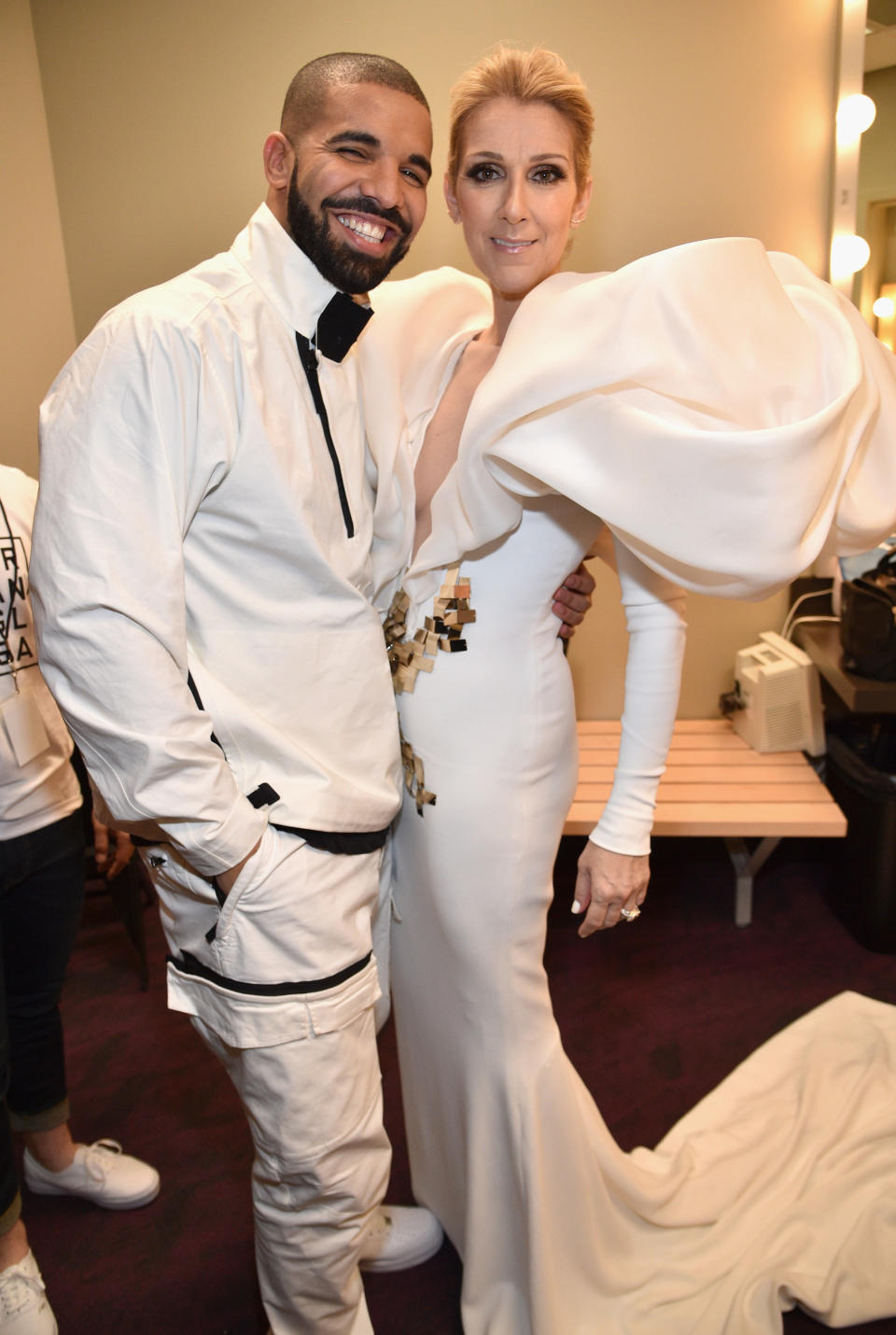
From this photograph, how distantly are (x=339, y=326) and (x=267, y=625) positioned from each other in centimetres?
43

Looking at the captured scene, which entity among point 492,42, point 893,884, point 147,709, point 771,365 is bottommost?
point 893,884

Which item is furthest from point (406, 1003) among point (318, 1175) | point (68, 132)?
point (68, 132)

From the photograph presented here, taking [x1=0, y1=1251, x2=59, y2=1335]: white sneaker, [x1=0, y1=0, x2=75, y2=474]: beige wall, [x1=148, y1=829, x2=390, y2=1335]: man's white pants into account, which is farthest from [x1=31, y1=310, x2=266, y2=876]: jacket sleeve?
[x1=0, y1=0, x2=75, y2=474]: beige wall

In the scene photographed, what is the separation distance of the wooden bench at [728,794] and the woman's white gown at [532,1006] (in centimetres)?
95

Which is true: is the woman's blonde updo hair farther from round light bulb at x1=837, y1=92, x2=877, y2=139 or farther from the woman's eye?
round light bulb at x1=837, y1=92, x2=877, y2=139

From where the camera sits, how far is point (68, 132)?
10.5 ft

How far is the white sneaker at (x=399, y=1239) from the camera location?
192 centimetres

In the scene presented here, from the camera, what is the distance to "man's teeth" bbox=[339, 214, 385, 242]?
138 cm

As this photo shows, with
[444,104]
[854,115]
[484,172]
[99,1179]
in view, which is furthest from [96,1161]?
[854,115]

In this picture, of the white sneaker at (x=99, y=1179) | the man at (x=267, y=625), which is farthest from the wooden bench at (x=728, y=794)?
the man at (x=267, y=625)

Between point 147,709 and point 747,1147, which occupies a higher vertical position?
point 147,709

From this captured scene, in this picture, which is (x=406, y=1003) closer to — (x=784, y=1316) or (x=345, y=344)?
(x=784, y=1316)

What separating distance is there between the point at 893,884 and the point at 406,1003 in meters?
1.68

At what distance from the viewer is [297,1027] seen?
53.9 inches
